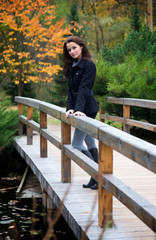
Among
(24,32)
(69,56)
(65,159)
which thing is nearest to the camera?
(69,56)

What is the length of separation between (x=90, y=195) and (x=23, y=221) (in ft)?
5.24

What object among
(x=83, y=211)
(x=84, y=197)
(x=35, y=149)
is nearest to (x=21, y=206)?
(x=35, y=149)

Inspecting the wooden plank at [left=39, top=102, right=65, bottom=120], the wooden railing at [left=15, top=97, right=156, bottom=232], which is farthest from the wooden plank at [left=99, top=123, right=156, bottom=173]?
the wooden plank at [left=39, top=102, right=65, bottom=120]

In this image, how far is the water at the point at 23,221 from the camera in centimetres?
493

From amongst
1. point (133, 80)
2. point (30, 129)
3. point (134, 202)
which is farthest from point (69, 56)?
point (133, 80)

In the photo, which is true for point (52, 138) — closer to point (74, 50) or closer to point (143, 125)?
point (74, 50)

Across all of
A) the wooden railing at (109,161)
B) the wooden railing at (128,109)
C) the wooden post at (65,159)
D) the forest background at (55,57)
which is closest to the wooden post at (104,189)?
the wooden railing at (109,161)

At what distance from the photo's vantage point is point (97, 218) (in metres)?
3.47

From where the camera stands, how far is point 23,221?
5449mm

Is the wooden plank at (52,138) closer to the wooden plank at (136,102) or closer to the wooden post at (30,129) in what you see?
the wooden post at (30,129)

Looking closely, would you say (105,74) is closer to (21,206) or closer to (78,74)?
(21,206)

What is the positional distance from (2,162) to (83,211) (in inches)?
214

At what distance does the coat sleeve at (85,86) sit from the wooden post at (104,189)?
106 cm

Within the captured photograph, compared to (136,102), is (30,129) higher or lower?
lower
